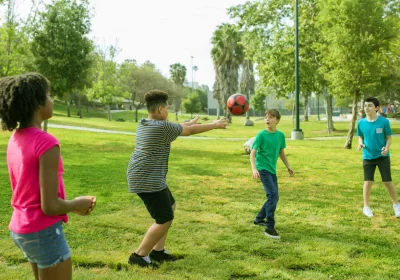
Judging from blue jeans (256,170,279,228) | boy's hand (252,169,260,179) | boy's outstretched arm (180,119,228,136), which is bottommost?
blue jeans (256,170,279,228)

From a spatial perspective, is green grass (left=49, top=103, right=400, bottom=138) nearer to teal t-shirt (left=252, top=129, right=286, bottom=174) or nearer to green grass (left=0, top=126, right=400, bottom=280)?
green grass (left=0, top=126, right=400, bottom=280)

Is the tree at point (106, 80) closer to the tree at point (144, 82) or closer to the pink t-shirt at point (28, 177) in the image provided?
the tree at point (144, 82)

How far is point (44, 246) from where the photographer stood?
2316 millimetres

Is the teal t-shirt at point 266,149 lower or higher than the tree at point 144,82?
lower

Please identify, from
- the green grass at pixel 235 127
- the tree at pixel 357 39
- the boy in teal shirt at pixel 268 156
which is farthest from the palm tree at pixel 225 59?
the boy in teal shirt at pixel 268 156

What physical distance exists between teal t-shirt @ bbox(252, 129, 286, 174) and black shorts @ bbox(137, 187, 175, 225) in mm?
1855

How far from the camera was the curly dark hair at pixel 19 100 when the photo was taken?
231 centimetres

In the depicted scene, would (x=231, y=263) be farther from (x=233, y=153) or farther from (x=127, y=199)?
(x=233, y=153)

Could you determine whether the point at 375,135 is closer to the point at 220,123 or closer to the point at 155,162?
the point at 220,123

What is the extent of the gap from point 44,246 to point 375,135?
5784 millimetres

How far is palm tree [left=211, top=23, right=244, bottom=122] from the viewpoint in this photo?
54.2 meters

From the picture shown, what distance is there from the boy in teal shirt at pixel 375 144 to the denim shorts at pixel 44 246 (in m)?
5.47

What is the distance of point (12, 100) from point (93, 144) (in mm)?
17315

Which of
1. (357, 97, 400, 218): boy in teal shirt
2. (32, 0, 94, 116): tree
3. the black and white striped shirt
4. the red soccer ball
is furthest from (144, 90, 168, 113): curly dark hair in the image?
(32, 0, 94, 116): tree
